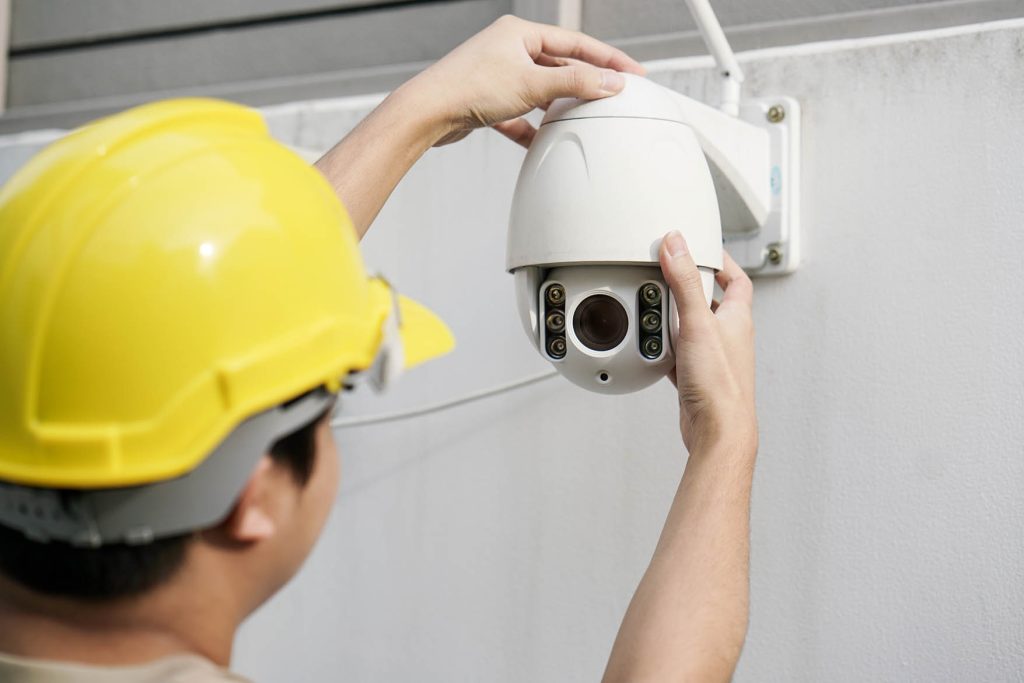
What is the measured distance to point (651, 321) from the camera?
1038 millimetres

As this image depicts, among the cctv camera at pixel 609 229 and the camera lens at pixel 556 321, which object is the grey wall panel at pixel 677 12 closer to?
the cctv camera at pixel 609 229

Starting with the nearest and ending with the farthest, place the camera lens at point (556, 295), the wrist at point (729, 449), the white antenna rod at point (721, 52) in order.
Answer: the wrist at point (729, 449)
the camera lens at point (556, 295)
the white antenna rod at point (721, 52)

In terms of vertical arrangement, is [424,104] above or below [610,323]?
above

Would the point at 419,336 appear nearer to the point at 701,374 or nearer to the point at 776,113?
the point at 701,374

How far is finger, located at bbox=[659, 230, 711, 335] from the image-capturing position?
3.26ft

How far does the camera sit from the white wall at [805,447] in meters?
1.20

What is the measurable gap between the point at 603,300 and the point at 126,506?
0.49m

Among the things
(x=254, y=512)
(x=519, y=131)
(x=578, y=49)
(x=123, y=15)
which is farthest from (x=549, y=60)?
(x=123, y=15)

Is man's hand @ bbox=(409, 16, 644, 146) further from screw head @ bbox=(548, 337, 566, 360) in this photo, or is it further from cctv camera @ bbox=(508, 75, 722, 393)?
screw head @ bbox=(548, 337, 566, 360)

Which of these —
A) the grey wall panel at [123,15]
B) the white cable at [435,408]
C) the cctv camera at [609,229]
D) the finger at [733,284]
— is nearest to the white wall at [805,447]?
the white cable at [435,408]

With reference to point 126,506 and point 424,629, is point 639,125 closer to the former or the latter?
point 126,506

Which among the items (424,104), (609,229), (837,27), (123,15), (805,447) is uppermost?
(123,15)

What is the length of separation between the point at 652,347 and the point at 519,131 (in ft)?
1.11

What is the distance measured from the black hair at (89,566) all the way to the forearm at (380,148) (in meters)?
0.49
